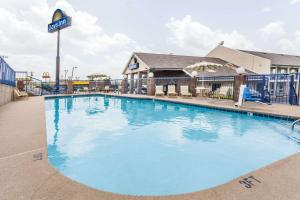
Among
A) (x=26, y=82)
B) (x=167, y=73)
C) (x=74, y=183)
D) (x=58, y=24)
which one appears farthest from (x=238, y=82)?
(x=58, y=24)

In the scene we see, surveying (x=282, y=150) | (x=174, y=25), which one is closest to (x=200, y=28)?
(x=174, y=25)

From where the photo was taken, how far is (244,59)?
24.7 m

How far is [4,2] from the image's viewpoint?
11.2 meters

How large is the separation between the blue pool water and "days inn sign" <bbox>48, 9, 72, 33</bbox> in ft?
57.7

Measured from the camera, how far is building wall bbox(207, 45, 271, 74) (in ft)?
75.4

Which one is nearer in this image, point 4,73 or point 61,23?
point 4,73

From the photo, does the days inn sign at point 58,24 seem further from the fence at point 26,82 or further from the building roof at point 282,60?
the building roof at point 282,60

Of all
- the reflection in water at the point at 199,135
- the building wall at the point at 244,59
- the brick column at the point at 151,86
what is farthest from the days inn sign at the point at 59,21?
the building wall at the point at 244,59

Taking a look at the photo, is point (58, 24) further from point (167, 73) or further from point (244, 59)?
point (244, 59)

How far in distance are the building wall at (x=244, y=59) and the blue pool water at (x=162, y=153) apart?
19529 millimetres

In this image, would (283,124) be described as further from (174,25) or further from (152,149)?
(174,25)

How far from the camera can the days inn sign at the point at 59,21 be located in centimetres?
2008

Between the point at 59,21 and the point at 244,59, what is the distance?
77.6 feet

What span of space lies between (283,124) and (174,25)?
49.5 feet
